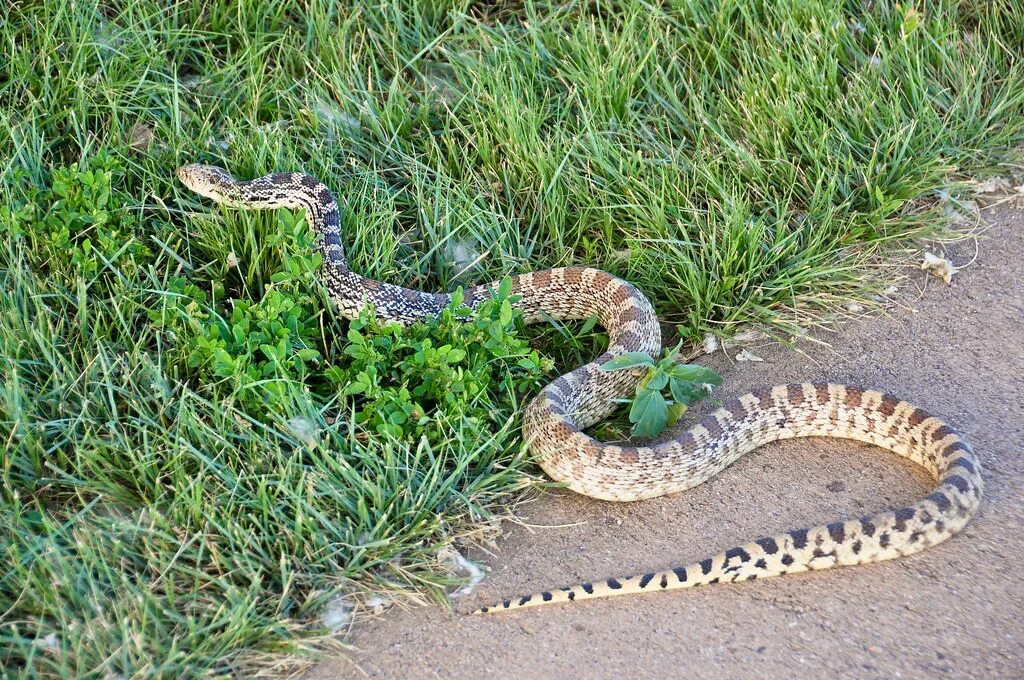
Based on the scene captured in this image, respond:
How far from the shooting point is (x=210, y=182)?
6062 mm

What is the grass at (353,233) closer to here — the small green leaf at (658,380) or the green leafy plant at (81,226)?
the green leafy plant at (81,226)

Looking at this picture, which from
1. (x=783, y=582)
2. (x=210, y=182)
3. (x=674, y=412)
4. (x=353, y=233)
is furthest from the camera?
(x=353, y=233)

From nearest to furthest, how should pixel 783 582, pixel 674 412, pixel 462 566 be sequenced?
1. pixel 783 582
2. pixel 462 566
3. pixel 674 412

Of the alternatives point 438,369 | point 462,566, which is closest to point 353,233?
point 438,369

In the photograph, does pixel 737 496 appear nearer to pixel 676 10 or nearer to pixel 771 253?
pixel 771 253

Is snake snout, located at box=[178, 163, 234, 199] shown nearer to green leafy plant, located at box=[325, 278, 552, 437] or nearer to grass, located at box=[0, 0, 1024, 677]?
grass, located at box=[0, 0, 1024, 677]

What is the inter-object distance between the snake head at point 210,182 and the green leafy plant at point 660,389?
2.58 meters

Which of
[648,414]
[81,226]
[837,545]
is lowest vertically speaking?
[837,545]

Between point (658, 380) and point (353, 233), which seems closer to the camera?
point (658, 380)

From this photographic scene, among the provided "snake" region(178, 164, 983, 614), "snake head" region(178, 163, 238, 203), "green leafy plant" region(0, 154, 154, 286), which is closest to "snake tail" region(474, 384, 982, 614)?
"snake" region(178, 164, 983, 614)

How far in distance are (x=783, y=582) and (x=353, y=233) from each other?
334 centimetres

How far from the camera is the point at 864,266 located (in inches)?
247

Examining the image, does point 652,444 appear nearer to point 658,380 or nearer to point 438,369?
point 658,380

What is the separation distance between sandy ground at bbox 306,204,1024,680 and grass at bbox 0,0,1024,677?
367 millimetres
